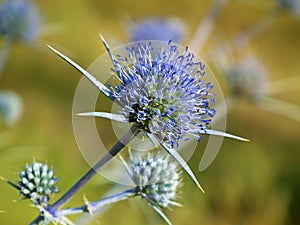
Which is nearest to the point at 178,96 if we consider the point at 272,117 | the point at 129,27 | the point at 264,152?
the point at 129,27

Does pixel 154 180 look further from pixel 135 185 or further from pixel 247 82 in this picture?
pixel 247 82

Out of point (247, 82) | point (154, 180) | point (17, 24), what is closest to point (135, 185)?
point (154, 180)

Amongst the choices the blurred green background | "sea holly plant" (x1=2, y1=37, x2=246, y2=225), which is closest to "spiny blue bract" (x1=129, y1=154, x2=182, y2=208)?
"sea holly plant" (x1=2, y1=37, x2=246, y2=225)

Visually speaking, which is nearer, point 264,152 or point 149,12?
point 264,152

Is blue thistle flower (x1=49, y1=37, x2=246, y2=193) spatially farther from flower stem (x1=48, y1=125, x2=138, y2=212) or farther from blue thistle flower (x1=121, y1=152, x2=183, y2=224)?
blue thistle flower (x1=121, y1=152, x2=183, y2=224)

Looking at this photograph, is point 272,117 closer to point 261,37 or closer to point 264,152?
point 264,152

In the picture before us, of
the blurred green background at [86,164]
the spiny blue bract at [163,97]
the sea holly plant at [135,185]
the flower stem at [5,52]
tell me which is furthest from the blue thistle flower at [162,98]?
the blurred green background at [86,164]
